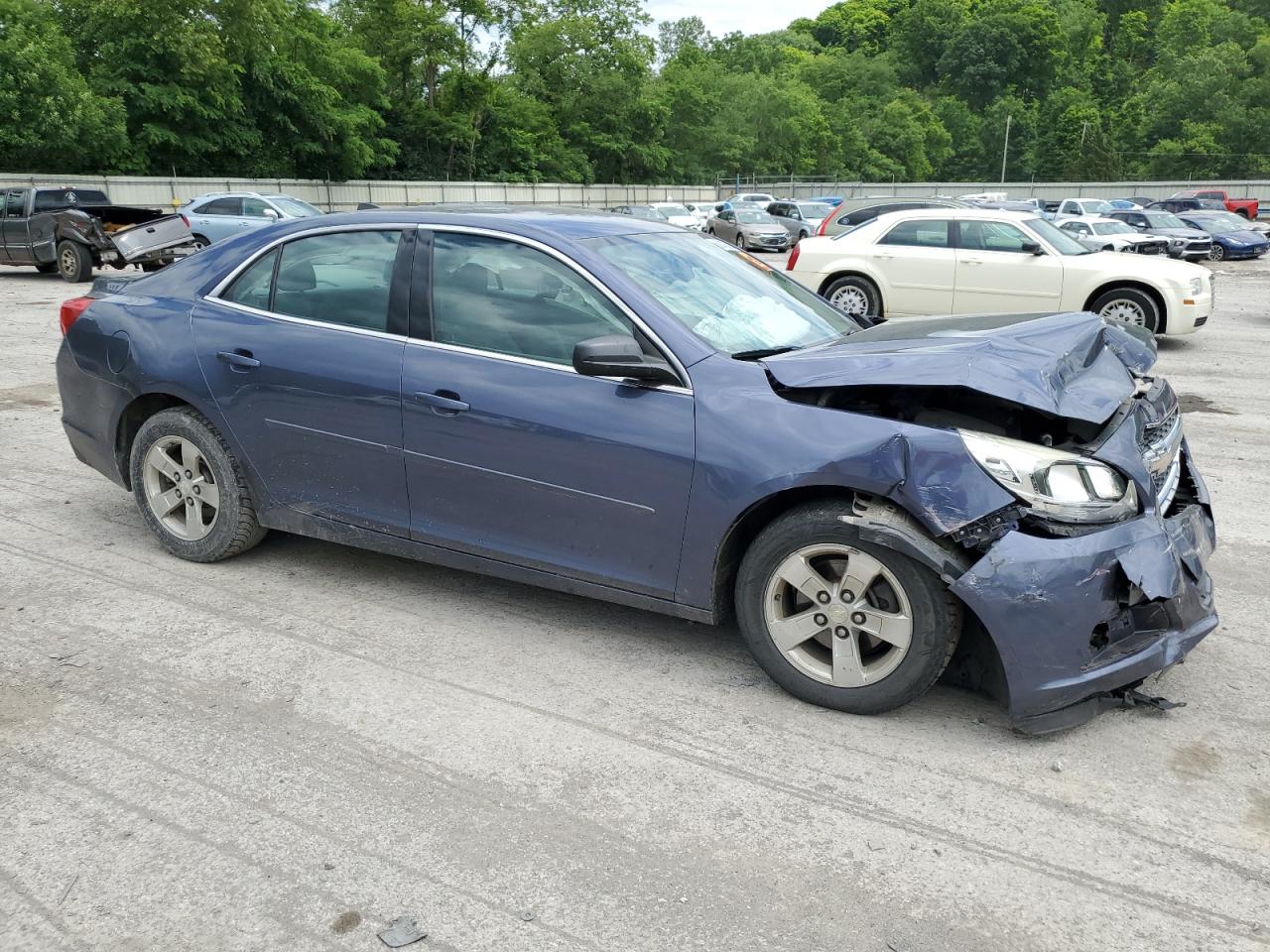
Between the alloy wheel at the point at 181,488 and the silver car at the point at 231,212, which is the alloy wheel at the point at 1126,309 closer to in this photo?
the alloy wheel at the point at 181,488

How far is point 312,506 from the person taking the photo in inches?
180

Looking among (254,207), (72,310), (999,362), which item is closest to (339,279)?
(72,310)

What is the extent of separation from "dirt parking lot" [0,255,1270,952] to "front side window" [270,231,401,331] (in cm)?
124

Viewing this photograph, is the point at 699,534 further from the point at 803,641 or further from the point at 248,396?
the point at 248,396

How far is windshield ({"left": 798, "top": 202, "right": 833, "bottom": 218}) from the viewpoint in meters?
40.4

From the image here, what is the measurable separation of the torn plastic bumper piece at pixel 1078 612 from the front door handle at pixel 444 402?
6.41 ft

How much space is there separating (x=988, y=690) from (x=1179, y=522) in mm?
870

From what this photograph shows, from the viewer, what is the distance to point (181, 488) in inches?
195

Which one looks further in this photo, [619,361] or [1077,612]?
[619,361]

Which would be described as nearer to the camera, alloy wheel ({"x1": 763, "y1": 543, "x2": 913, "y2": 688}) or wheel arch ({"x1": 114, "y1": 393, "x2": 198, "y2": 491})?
alloy wheel ({"x1": 763, "y1": 543, "x2": 913, "y2": 688})

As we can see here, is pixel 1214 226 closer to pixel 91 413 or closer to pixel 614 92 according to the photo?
pixel 91 413

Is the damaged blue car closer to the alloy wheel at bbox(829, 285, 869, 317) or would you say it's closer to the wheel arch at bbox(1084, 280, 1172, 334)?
the wheel arch at bbox(1084, 280, 1172, 334)

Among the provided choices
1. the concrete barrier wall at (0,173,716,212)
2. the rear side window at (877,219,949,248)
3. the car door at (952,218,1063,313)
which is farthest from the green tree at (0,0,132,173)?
the car door at (952,218,1063,313)

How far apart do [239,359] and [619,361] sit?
192cm
